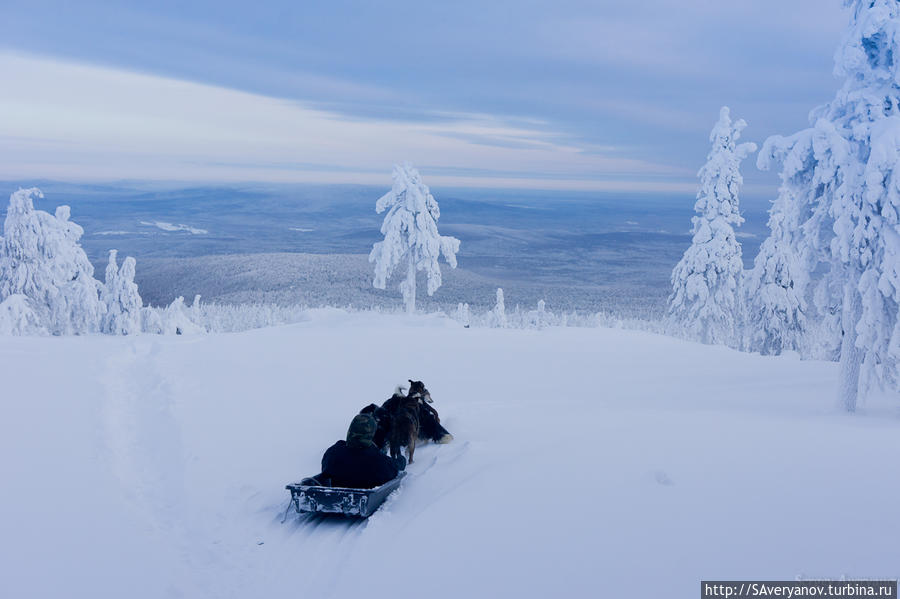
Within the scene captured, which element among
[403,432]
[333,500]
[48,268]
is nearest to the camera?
[333,500]

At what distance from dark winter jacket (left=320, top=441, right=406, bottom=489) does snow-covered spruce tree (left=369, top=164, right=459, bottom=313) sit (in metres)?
29.1

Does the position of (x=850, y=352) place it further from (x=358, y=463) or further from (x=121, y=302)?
(x=121, y=302)

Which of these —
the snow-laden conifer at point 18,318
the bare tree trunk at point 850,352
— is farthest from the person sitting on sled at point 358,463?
the snow-laden conifer at point 18,318

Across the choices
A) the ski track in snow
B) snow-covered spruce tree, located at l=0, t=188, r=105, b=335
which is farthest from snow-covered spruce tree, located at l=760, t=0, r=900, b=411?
snow-covered spruce tree, located at l=0, t=188, r=105, b=335

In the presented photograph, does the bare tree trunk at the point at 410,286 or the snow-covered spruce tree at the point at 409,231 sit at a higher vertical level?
the snow-covered spruce tree at the point at 409,231

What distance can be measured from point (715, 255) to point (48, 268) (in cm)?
4058

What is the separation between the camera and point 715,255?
122 ft

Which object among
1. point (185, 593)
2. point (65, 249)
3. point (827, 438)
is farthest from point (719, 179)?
point (65, 249)

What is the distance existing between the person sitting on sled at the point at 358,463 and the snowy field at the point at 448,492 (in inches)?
17.4

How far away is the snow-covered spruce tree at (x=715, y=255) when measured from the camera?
35531 millimetres

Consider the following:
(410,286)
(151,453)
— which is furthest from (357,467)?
(410,286)

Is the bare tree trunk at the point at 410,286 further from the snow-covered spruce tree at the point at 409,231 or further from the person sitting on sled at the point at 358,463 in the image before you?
the person sitting on sled at the point at 358,463

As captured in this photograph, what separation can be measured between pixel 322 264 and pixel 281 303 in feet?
176

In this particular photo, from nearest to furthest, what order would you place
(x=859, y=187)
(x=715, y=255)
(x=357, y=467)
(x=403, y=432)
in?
(x=357, y=467) → (x=403, y=432) → (x=859, y=187) → (x=715, y=255)
